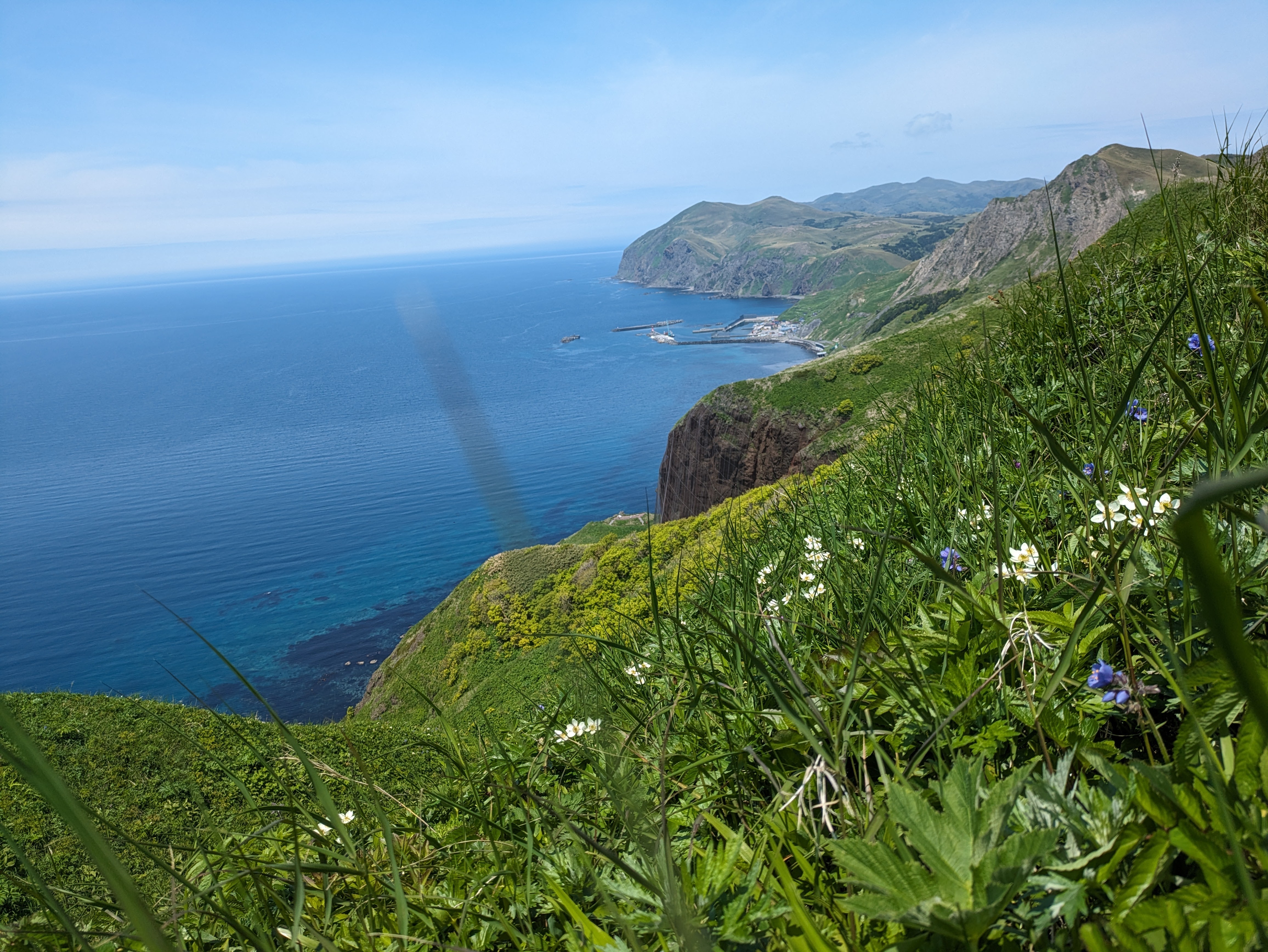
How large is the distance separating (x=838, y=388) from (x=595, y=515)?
34.8 m

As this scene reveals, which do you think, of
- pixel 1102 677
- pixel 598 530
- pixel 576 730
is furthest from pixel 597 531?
pixel 1102 677

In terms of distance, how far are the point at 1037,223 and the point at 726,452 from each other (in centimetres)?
11161

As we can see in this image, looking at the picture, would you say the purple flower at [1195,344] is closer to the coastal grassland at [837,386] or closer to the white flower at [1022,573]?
the white flower at [1022,573]

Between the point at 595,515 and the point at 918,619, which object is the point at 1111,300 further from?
the point at 595,515

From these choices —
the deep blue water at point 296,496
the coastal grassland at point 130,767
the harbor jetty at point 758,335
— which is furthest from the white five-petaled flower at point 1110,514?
the harbor jetty at point 758,335

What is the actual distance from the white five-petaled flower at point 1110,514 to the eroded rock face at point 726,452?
39.0 metres

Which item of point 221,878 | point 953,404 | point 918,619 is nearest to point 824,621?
point 918,619

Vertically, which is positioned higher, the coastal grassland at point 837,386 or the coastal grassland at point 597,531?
the coastal grassland at point 837,386

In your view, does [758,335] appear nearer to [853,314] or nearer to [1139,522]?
[853,314]

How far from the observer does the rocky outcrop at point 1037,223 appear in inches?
3999

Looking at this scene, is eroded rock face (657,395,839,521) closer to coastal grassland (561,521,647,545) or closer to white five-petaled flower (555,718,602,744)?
coastal grassland (561,521,647,545)

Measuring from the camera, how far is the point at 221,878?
1.96 meters

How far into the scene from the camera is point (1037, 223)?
127125 mm

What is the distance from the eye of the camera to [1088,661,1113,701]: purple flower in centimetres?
153
